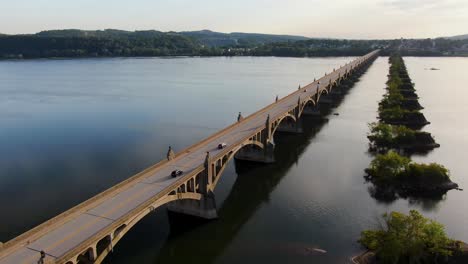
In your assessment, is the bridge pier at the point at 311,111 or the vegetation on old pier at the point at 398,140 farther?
the bridge pier at the point at 311,111

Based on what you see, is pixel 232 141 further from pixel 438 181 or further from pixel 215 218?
pixel 438 181

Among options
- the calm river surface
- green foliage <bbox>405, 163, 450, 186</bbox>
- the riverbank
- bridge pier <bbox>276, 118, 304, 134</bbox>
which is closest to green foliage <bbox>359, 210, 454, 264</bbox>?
the riverbank

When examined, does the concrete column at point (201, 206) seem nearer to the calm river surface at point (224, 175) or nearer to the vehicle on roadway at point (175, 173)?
the calm river surface at point (224, 175)

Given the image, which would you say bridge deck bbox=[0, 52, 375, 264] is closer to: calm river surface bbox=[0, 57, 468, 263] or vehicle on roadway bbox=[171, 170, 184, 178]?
vehicle on roadway bbox=[171, 170, 184, 178]

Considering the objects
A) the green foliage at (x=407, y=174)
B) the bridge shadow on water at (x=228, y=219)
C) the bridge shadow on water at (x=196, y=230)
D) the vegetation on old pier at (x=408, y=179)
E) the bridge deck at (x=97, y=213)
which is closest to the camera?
the bridge deck at (x=97, y=213)

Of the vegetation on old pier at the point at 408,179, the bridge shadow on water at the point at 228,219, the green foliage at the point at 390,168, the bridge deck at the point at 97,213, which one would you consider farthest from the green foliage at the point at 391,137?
the bridge deck at the point at 97,213

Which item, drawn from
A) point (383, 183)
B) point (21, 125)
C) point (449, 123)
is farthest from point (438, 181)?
point (21, 125)

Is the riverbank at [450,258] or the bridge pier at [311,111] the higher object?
the bridge pier at [311,111]
